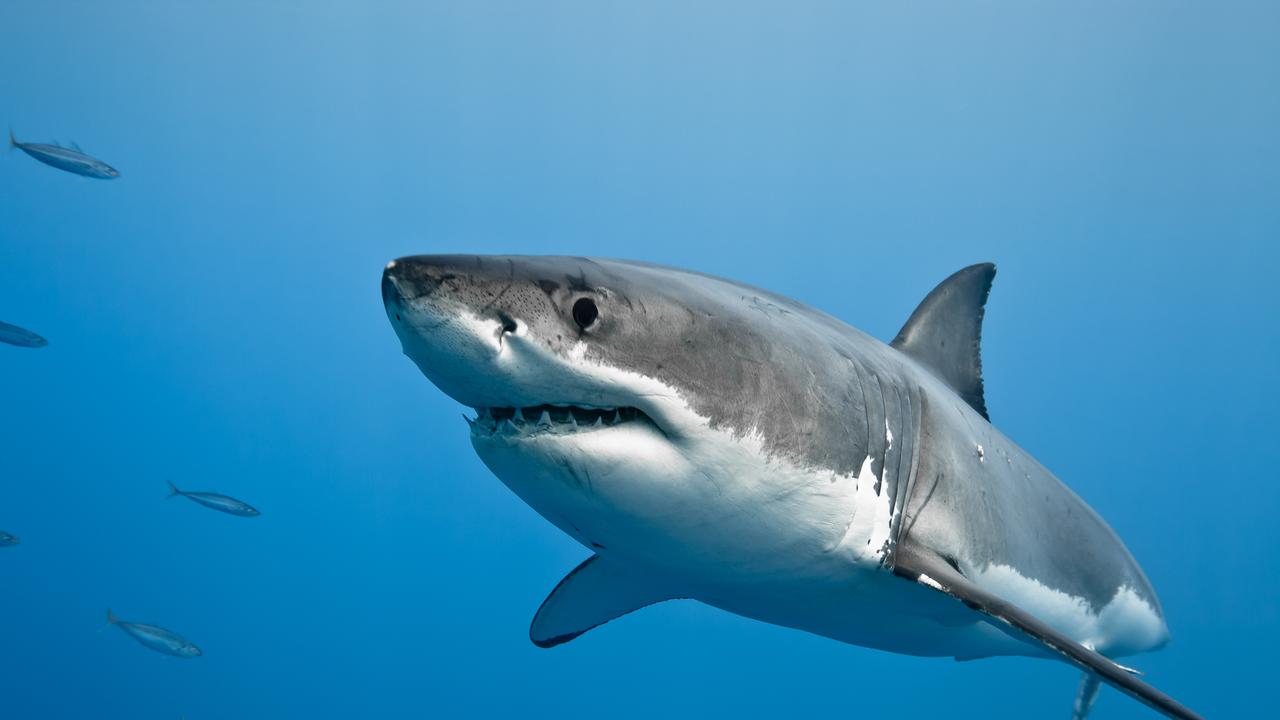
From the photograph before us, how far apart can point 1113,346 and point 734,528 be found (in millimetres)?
A: 42993

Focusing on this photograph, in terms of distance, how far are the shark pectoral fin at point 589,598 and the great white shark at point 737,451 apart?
0.8 inches

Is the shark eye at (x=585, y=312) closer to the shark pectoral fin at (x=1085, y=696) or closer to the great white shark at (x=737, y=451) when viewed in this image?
the great white shark at (x=737, y=451)

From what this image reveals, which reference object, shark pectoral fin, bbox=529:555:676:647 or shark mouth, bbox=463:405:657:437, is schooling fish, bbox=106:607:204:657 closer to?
shark pectoral fin, bbox=529:555:676:647

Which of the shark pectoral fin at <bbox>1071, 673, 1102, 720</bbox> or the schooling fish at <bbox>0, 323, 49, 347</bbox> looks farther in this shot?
the schooling fish at <bbox>0, 323, 49, 347</bbox>

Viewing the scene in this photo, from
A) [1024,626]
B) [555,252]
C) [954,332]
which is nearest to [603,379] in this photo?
[1024,626]

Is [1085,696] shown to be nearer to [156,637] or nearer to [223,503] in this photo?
[223,503]

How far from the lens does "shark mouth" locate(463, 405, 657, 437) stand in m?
1.65

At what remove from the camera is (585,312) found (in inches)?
63.0

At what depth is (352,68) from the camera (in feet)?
118

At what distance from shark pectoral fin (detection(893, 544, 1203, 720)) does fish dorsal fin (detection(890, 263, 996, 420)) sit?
169cm

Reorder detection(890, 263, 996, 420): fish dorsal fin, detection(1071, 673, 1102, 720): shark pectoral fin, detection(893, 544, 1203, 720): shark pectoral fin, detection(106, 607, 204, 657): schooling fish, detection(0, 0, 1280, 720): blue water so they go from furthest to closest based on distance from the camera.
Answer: detection(0, 0, 1280, 720): blue water < detection(106, 607, 204, 657): schooling fish < detection(1071, 673, 1102, 720): shark pectoral fin < detection(890, 263, 996, 420): fish dorsal fin < detection(893, 544, 1203, 720): shark pectoral fin

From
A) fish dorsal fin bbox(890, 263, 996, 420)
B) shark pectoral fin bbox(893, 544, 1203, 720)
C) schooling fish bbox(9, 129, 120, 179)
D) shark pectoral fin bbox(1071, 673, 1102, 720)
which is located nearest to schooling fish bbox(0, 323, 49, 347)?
schooling fish bbox(9, 129, 120, 179)

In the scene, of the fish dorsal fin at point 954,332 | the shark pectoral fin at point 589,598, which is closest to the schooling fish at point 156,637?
the shark pectoral fin at point 589,598

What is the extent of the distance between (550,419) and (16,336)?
27.4 feet
